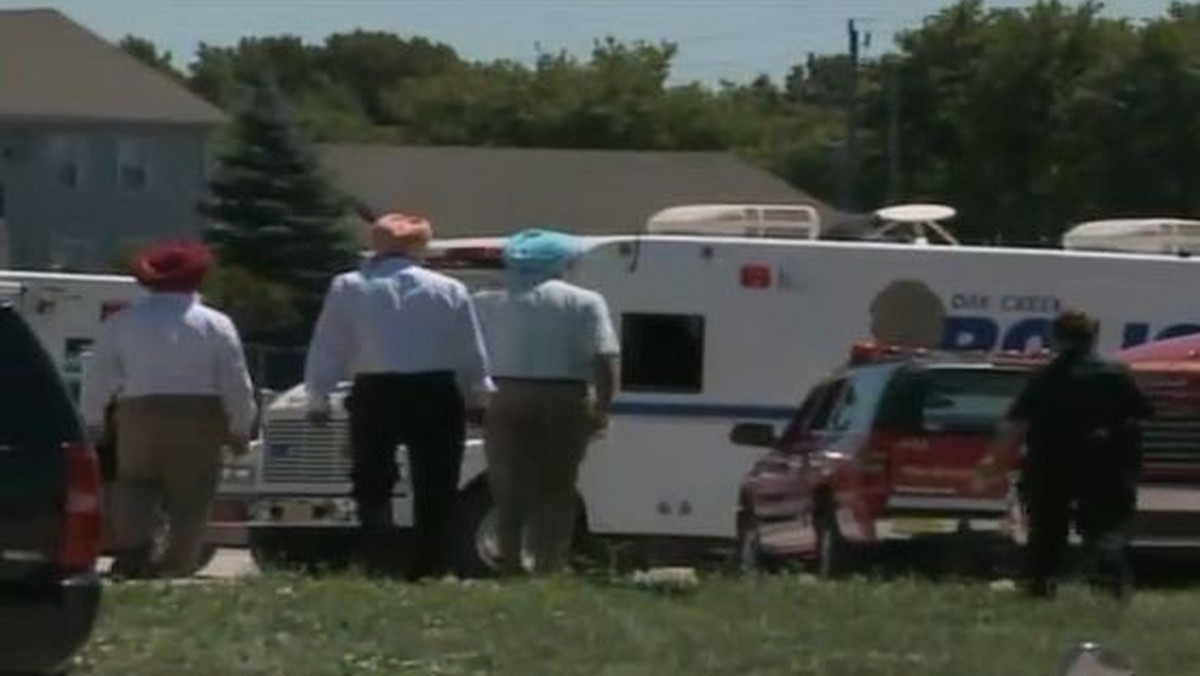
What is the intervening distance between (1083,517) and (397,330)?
3.44 meters

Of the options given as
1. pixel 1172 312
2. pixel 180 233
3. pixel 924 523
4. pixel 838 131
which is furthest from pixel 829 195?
pixel 924 523

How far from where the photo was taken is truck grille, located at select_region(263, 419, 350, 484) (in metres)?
21.1

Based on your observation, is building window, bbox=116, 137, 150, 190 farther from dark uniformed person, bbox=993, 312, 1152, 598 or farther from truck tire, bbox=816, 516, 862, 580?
dark uniformed person, bbox=993, 312, 1152, 598

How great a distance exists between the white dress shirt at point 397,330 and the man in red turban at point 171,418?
0.57 m

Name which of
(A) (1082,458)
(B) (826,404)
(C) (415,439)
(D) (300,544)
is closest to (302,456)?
(D) (300,544)

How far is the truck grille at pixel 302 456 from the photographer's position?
69.1 ft

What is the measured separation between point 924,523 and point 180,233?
55.5m

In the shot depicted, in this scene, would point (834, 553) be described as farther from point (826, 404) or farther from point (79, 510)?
point (79, 510)

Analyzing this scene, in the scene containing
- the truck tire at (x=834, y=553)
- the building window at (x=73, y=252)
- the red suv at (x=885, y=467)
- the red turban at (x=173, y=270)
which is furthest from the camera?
the building window at (x=73, y=252)

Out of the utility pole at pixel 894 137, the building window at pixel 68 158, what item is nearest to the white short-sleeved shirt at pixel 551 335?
the building window at pixel 68 158

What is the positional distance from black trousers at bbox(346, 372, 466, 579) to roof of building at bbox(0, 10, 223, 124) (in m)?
55.9

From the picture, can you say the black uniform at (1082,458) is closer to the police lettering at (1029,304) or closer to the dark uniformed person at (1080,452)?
the dark uniformed person at (1080,452)

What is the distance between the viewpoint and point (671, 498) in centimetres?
2258

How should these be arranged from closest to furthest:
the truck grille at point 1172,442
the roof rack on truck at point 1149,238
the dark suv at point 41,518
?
the dark suv at point 41,518, the truck grille at point 1172,442, the roof rack on truck at point 1149,238
